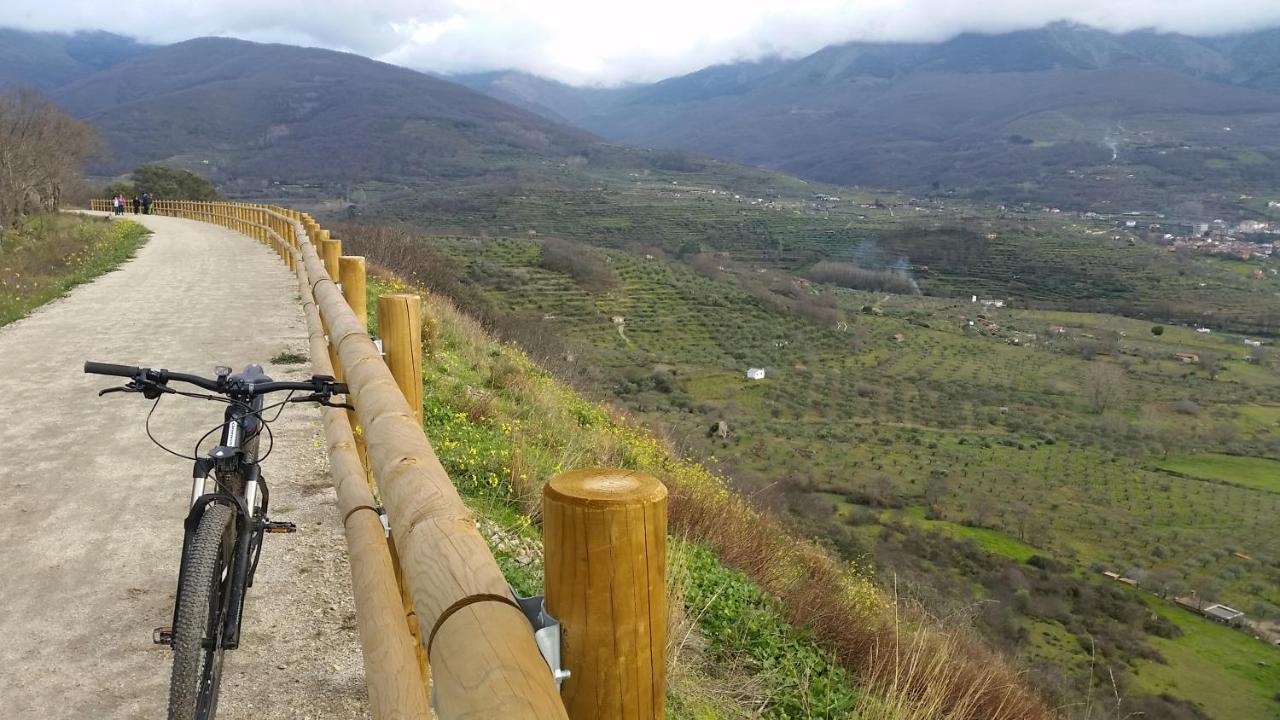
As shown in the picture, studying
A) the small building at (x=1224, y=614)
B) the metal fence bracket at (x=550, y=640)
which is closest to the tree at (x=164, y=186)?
the small building at (x=1224, y=614)

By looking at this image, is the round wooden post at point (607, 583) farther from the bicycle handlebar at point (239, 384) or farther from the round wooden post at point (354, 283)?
A: the round wooden post at point (354, 283)

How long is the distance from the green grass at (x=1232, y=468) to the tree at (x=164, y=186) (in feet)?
189

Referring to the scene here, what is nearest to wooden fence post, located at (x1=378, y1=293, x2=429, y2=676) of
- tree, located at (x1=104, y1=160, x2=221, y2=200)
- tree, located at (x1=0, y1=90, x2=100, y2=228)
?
tree, located at (x1=0, y1=90, x2=100, y2=228)

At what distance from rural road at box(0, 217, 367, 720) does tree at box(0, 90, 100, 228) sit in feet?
83.7

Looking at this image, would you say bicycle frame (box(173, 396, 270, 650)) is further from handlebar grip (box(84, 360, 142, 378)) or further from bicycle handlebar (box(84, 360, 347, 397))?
handlebar grip (box(84, 360, 142, 378))

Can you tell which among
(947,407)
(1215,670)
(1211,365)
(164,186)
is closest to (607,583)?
(1215,670)

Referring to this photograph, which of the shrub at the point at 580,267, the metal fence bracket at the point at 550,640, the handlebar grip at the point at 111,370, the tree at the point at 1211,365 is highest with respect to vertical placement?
the handlebar grip at the point at 111,370

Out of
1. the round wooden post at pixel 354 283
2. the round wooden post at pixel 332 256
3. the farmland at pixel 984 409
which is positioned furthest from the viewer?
the farmland at pixel 984 409

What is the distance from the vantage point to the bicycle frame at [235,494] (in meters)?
2.67

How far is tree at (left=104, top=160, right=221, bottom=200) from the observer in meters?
48.9

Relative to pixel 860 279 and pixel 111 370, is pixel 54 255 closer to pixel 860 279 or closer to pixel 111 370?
pixel 111 370

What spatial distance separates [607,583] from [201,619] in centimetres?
177

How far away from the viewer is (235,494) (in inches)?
110

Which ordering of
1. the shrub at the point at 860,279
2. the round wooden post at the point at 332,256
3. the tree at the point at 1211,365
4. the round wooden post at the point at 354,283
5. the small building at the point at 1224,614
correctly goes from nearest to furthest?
1. the round wooden post at the point at 354,283
2. the round wooden post at the point at 332,256
3. the small building at the point at 1224,614
4. the tree at the point at 1211,365
5. the shrub at the point at 860,279
